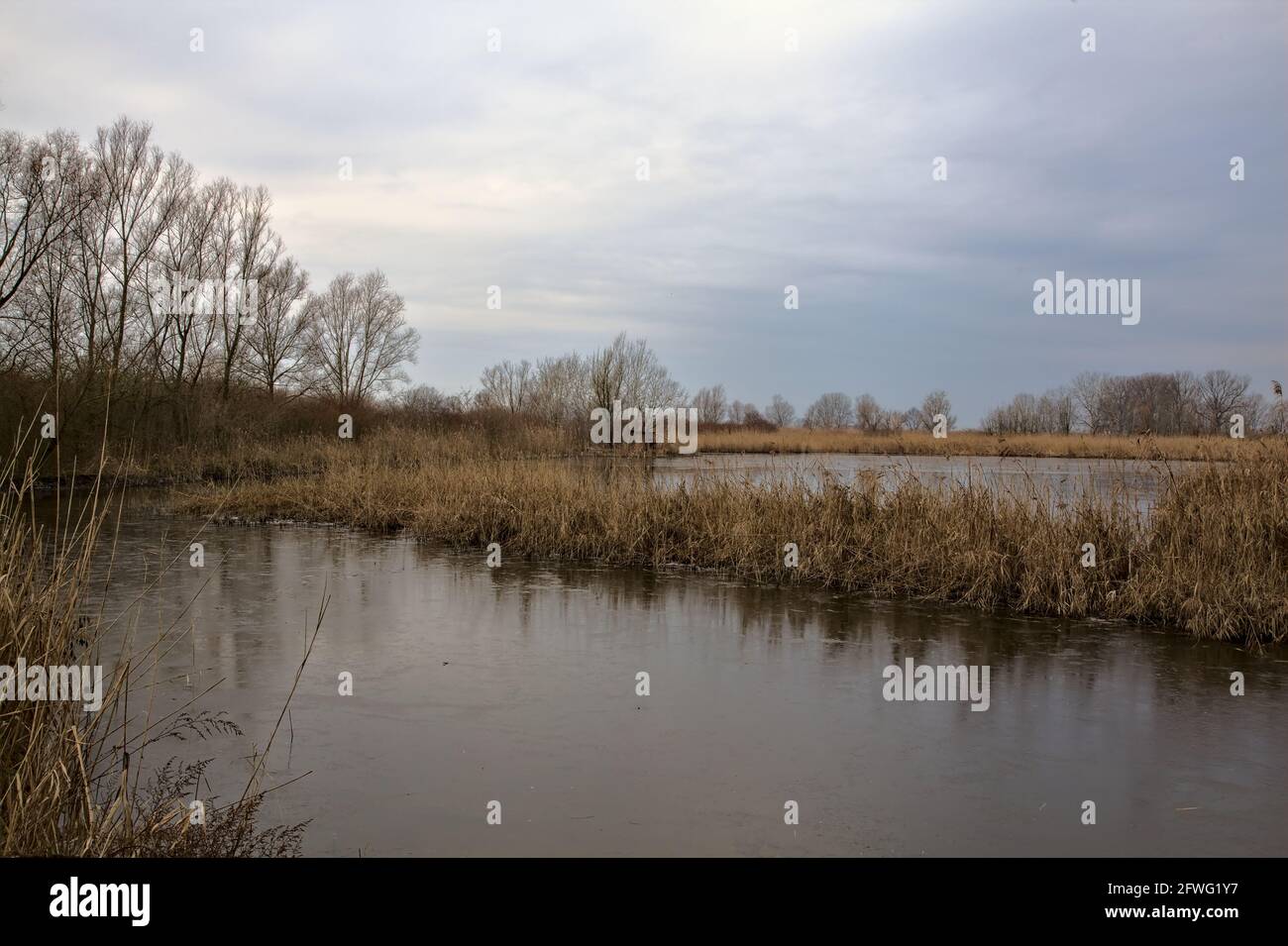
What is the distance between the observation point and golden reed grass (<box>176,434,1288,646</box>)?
23.0ft

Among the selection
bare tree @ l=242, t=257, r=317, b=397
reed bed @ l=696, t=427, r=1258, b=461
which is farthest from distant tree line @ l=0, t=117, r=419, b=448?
reed bed @ l=696, t=427, r=1258, b=461

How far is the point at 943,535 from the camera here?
8.48 m

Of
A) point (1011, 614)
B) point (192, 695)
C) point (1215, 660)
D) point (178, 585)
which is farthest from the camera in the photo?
point (178, 585)

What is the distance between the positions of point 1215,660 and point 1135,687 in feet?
3.69

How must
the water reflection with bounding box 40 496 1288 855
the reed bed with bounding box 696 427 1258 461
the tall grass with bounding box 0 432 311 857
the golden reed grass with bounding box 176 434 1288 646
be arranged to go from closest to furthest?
the tall grass with bounding box 0 432 311 857, the water reflection with bounding box 40 496 1288 855, the golden reed grass with bounding box 176 434 1288 646, the reed bed with bounding box 696 427 1258 461

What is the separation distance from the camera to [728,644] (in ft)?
21.5

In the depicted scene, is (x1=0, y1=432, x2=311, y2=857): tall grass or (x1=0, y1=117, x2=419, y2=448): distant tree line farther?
(x1=0, y1=117, x2=419, y2=448): distant tree line

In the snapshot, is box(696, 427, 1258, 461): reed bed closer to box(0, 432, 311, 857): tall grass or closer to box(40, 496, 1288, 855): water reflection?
box(40, 496, 1288, 855): water reflection

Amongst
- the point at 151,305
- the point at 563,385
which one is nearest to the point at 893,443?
the point at 563,385

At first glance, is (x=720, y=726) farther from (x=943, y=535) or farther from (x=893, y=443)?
(x=893, y=443)

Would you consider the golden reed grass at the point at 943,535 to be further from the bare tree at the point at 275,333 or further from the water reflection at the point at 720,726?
the bare tree at the point at 275,333

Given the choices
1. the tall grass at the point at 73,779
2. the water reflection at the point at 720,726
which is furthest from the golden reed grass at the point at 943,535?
the tall grass at the point at 73,779
